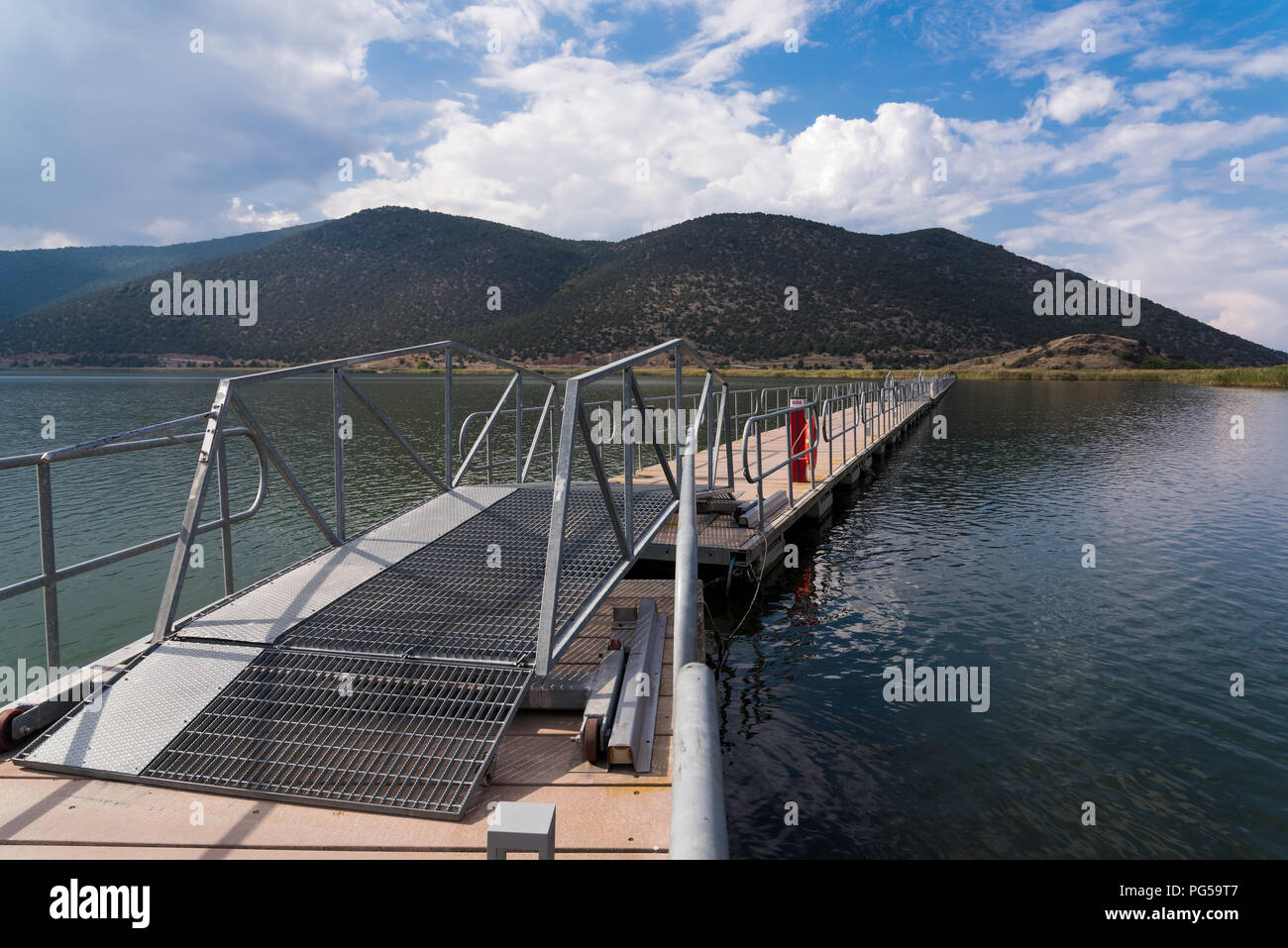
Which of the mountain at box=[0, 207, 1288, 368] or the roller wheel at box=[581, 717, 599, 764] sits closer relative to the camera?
the roller wheel at box=[581, 717, 599, 764]

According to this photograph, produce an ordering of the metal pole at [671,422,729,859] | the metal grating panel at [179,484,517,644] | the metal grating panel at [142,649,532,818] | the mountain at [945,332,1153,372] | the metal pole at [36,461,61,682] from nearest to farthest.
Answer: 1. the metal pole at [671,422,729,859]
2. the metal grating panel at [142,649,532,818]
3. the metal pole at [36,461,61,682]
4. the metal grating panel at [179,484,517,644]
5. the mountain at [945,332,1153,372]

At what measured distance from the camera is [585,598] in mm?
4684

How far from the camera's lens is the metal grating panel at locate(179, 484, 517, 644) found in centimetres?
434

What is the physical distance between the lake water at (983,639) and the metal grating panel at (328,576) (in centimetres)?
292

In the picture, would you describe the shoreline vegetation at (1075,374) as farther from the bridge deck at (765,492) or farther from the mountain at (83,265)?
the mountain at (83,265)

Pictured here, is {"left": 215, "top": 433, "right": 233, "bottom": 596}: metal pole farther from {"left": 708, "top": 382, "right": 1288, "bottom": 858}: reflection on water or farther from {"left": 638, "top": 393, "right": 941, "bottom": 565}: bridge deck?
{"left": 638, "top": 393, "right": 941, "bottom": 565}: bridge deck

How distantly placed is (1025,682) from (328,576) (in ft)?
18.8

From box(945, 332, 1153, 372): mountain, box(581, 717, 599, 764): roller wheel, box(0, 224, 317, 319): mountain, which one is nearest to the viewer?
box(581, 717, 599, 764): roller wheel

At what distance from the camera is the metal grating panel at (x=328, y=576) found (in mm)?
4340

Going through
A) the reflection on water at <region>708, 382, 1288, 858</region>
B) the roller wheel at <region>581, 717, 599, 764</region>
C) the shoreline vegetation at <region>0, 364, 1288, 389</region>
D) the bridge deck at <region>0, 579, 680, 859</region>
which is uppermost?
the shoreline vegetation at <region>0, 364, 1288, 389</region>

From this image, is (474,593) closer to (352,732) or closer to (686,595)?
(352,732)

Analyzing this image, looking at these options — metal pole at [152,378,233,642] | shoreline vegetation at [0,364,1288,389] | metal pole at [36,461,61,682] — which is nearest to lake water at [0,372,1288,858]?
metal pole at [152,378,233,642]

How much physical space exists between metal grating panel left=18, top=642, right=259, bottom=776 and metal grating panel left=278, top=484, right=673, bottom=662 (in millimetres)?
406
